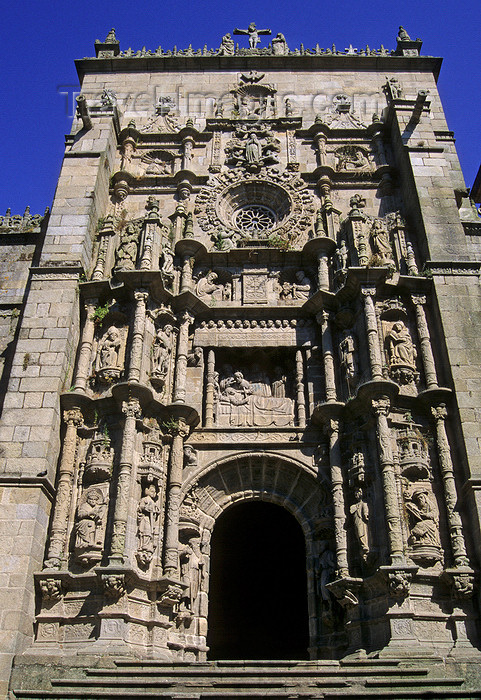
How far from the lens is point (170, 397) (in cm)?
1432

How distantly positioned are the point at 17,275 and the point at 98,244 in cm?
222

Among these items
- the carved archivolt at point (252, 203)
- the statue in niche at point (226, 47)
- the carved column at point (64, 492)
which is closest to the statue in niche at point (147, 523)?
the carved column at point (64, 492)

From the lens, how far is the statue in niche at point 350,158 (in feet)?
59.4

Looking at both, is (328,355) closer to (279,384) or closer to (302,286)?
(279,384)

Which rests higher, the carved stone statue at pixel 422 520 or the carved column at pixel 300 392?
the carved column at pixel 300 392

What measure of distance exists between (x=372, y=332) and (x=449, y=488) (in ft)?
10.9

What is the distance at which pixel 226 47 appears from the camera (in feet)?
68.0

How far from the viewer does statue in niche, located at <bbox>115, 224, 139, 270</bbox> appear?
15297 mm

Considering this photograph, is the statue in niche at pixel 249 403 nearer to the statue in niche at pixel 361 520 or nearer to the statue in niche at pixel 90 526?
the statue in niche at pixel 361 520

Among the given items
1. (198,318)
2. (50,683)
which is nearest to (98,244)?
(198,318)

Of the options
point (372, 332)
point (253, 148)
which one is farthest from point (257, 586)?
point (253, 148)

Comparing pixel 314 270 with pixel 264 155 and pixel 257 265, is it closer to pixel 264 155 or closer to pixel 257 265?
pixel 257 265

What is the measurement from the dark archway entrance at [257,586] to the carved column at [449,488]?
5.70 meters

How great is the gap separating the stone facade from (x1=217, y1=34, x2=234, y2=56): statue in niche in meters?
1.39
